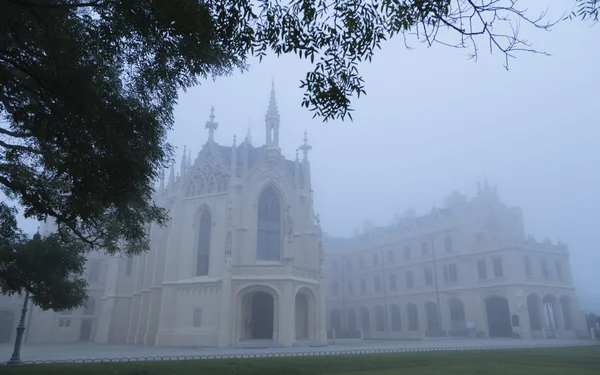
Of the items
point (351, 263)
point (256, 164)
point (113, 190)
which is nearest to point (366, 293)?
point (351, 263)

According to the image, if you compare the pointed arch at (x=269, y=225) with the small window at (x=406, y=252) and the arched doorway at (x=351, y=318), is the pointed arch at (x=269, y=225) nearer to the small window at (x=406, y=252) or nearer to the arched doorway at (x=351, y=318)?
the small window at (x=406, y=252)

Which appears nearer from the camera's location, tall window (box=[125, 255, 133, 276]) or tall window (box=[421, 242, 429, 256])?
tall window (box=[125, 255, 133, 276])

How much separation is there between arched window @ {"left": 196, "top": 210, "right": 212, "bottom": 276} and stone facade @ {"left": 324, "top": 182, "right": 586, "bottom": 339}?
21.3 m

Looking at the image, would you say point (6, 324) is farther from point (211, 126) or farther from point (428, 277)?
point (428, 277)

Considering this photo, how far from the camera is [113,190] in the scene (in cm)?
816

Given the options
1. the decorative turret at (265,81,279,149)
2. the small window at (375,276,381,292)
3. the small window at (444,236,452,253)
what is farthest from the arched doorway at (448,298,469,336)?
the decorative turret at (265,81,279,149)

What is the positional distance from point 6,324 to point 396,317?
46.0 metres

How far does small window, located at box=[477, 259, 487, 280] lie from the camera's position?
46938mm

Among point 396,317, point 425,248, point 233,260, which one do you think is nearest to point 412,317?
point 396,317

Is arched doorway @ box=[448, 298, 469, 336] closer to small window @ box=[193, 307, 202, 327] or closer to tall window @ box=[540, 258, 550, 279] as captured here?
tall window @ box=[540, 258, 550, 279]

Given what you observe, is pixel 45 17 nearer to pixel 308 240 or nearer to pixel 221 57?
pixel 221 57

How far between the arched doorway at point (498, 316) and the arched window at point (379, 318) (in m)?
16.0

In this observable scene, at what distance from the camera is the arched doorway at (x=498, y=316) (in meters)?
43.9

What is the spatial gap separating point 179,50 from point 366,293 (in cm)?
5769
